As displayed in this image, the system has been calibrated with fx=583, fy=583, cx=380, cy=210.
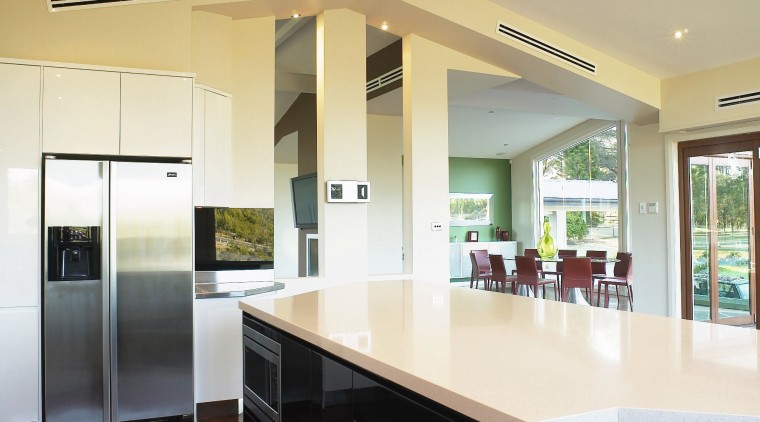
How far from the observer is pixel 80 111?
12.1 ft

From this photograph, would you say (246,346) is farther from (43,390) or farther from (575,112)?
(575,112)

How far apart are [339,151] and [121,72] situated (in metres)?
1.84

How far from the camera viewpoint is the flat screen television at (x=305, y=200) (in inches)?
247

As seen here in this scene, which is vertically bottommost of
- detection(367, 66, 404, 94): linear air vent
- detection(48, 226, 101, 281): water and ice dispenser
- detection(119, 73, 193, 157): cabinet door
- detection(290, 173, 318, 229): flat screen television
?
detection(48, 226, 101, 281): water and ice dispenser

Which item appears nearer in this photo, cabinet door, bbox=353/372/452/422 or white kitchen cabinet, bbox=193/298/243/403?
cabinet door, bbox=353/372/452/422

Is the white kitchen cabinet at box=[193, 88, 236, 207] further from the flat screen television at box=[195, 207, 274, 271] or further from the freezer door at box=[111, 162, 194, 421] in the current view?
the freezer door at box=[111, 162, 194, 421]

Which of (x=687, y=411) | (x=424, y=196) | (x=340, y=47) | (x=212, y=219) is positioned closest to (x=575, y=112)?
(x=424, y=196)

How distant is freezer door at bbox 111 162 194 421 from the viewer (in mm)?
3676

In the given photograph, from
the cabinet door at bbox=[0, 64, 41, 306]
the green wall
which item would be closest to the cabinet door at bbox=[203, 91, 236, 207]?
the cabinet door at bbox=[0, 64, 41, 306]

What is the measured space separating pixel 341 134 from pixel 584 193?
7.58 metres

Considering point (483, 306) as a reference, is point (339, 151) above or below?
above

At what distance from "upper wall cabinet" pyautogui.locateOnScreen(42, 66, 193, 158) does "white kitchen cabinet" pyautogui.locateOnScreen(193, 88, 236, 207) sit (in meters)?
0.20

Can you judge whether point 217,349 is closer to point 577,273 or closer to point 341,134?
point 341,134

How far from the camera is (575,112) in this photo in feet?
27.5
